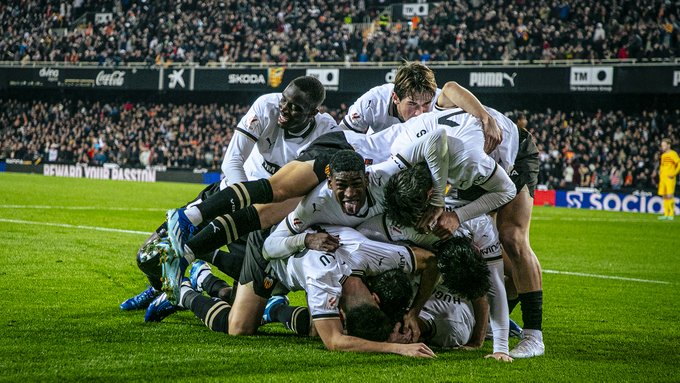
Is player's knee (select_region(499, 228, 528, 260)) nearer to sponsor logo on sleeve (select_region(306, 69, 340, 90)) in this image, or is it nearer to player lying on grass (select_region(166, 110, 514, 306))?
player lying on grass (select_region(166, 110, 514, 306))

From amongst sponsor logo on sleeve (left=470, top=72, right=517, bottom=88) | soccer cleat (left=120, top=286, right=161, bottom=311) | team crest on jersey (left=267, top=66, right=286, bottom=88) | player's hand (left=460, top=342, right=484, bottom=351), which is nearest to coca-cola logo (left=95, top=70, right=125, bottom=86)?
team crest on jersey (left=267, top=66, right=286, bottom=88)

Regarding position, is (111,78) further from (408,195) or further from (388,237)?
(408,195)

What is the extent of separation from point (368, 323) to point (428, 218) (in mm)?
781

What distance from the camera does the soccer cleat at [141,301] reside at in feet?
22.5

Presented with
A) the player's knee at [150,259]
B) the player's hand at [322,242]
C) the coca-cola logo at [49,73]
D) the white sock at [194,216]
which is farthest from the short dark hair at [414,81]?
the coca-cola logo at [49,73]

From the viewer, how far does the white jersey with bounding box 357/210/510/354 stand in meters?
5.32

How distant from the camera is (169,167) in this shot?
3634 centimetres

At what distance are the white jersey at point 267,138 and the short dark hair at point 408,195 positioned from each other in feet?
7.12

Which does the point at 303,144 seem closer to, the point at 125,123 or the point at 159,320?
the point at 159,320

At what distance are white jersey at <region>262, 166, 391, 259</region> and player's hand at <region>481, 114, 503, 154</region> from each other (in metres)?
0.84

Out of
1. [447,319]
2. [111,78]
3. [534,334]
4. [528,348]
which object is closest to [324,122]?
[447,319]

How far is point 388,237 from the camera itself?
5.74 metres

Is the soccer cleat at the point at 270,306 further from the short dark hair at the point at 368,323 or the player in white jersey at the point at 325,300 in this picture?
the short dark hair at the point at 368,323

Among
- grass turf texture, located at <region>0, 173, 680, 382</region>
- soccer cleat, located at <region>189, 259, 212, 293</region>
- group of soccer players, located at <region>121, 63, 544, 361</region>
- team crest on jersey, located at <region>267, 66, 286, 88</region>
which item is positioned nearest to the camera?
grass turf texture, located at <region>0, 173, 680, 382</region>
